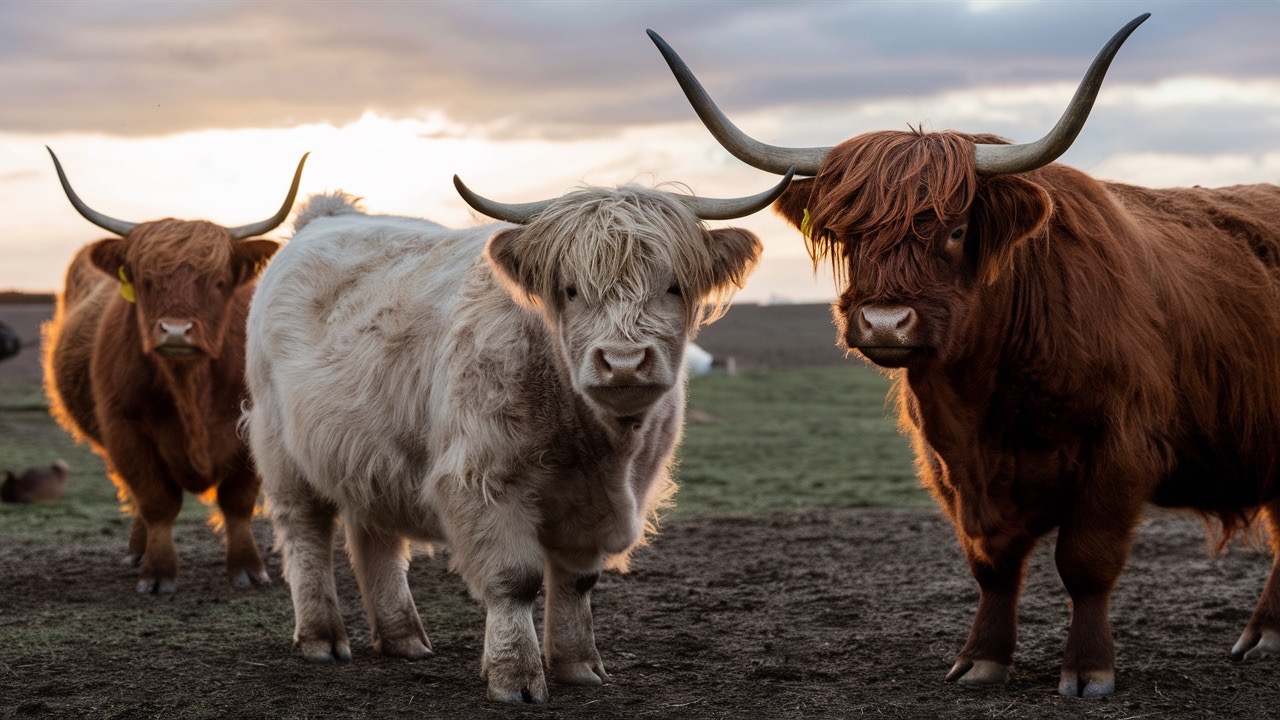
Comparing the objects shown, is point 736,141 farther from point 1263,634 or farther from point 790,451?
point 790,451

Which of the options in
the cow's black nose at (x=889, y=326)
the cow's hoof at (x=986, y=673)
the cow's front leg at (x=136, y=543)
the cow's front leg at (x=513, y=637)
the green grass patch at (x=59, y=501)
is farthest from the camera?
the green grass patch at (x=59, y=501)

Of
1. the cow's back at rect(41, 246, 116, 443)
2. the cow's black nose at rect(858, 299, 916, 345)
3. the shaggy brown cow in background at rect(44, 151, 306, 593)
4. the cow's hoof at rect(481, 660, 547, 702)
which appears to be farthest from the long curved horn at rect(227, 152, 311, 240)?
the cow's black nose at rect(858, 299, 916, 345)

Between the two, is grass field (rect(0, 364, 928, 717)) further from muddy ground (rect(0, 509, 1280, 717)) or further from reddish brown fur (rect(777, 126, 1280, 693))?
reddish brown fur (rect(777, 126, 1280, 693))

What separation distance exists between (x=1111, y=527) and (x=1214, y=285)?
100 centimetres

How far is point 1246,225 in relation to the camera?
420 centimetres

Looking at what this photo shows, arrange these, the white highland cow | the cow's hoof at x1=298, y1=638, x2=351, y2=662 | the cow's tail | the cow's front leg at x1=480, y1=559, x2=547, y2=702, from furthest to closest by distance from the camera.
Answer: the cow's tail
the cow's hoof at x1=298, y1=638, x2=351, y2=662
the cow's front leg at x1=480, y1=559, x2=547, y2=702
the white highland cow

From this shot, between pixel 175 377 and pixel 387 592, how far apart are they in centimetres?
202

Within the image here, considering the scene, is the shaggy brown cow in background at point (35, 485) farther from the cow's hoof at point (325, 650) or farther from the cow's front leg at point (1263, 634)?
the cow's front leg at point (1263, 634)

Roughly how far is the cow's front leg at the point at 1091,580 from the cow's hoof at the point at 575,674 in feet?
4.57

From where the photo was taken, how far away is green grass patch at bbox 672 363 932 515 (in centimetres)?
848

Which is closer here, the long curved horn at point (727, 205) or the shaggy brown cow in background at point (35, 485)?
the long curved horn at point (727, 205)

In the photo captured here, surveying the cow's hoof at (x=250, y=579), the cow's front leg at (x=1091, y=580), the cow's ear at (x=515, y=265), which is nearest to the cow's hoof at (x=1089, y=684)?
the cow's front leg at (x=1091, y=580)

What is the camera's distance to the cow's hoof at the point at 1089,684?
353 centimetres

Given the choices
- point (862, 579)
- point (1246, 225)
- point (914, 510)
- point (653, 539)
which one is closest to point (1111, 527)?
point (1246, 225)
